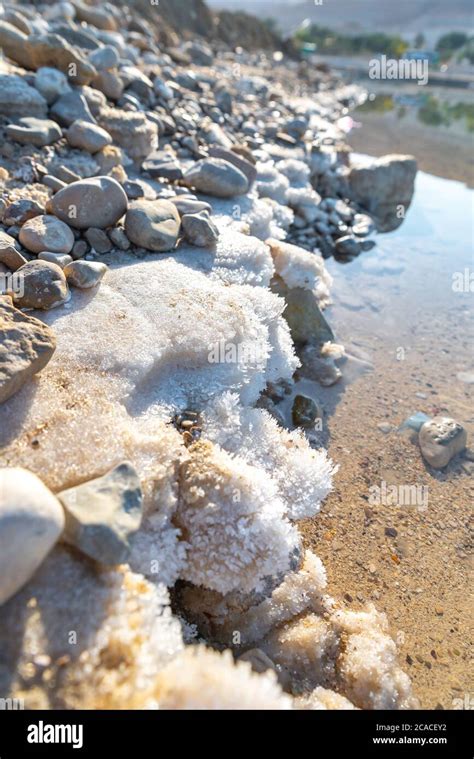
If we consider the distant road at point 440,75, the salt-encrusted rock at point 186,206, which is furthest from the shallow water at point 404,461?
the distant road at point 440,75

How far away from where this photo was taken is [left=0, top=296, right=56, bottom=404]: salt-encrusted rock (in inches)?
103

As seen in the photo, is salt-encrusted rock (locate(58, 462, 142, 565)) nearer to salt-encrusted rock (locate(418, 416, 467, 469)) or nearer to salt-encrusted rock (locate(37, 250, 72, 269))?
salt-encrusted rock (locate(37, 250, 72, 269))

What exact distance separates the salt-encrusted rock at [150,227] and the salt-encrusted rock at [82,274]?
2.48 ft

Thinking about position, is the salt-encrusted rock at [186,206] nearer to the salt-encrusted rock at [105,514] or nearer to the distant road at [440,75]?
the salt-encrusted rock at [105,514]

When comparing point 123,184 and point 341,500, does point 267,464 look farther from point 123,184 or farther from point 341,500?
point 123,184

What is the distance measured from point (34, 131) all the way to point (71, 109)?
0.81 meters

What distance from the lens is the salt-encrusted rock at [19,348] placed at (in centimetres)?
262

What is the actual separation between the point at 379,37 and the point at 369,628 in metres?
67.3

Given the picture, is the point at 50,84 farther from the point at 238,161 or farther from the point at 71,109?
the point at 238,161

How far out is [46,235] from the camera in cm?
373

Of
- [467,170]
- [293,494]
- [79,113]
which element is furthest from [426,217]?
[293,494]

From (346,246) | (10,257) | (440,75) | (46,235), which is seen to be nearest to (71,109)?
(46,235)

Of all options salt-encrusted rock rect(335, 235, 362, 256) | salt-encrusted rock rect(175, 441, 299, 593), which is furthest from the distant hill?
salt-encrusted rock rect(175, 441, 299, 593)

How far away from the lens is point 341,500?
3922 mm
